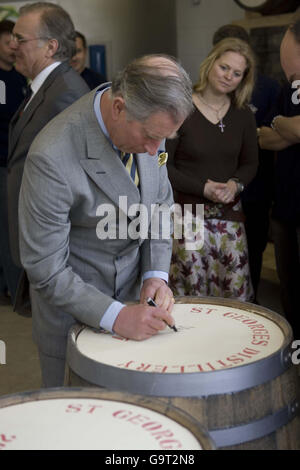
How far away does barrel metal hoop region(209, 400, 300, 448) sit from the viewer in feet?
4.69

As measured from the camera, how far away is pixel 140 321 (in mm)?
1703

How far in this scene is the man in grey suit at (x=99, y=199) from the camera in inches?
64.8

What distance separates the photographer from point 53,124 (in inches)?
71.3

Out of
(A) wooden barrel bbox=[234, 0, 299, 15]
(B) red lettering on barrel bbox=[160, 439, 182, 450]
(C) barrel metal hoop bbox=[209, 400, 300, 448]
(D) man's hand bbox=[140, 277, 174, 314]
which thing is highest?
(A) wooden barrel bbox=[234, 0, 299, 15]

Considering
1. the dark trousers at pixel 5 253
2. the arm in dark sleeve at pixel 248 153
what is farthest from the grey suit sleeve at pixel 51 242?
the dark trousers at pixel 5 253

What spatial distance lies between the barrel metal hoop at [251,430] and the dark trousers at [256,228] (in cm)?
288

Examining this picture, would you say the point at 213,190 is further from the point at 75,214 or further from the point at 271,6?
the point at 271,6

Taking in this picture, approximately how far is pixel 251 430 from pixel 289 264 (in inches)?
94.1

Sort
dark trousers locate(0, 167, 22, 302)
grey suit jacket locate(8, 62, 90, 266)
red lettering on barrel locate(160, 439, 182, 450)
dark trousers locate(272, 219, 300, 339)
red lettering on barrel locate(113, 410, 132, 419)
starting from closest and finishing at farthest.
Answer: red lettering on barrel locate(160, 439, 182, 450)
red lettering on barrel locate(113, 410, 132, 419)
grey suit jacket locate(8, 62, 90, 266)
dark trousers locate(272, 219, 300, 339)
dark trousers locate(0, 167, 22, 302)

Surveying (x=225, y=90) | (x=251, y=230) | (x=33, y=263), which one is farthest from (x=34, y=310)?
(x=251, y=230)

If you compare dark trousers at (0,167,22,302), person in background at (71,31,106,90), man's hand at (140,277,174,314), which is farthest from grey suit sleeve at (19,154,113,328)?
person in background at (71,31,106,90)

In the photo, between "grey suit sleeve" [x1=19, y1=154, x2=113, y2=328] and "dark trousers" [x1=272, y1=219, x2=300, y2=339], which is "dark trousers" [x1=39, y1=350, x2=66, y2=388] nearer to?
"grey suit sleeve" [x1=19, y1=154, x2=113, y2=328]

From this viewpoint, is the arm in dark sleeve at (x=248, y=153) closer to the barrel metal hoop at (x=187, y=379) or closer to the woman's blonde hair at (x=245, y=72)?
the woman's blonde hair at (x=245, y=72)

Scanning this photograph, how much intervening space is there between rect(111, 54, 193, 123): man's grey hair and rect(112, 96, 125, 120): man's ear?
2 cm
